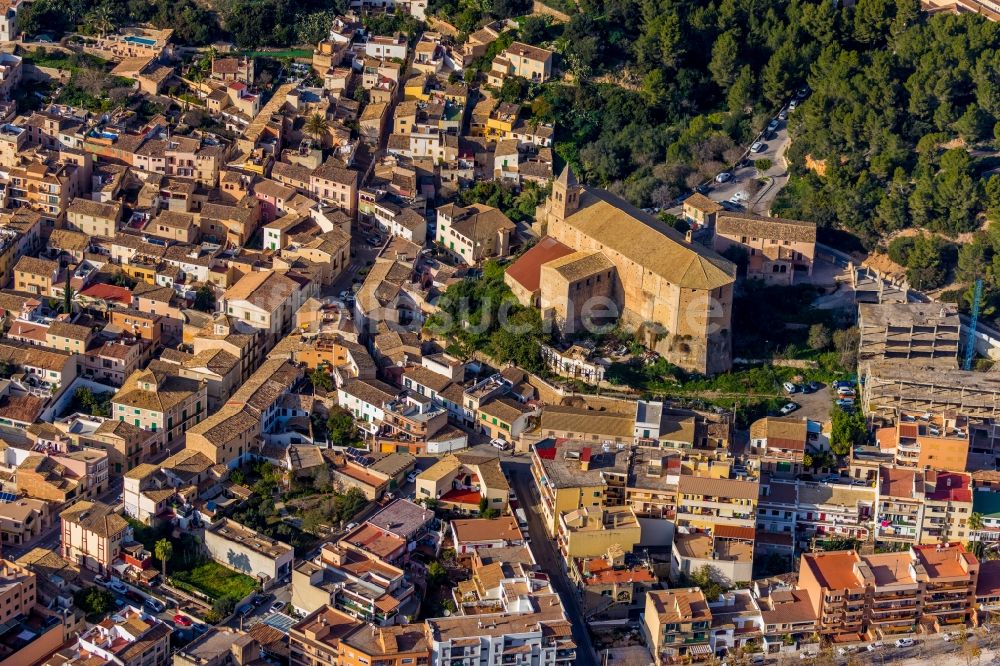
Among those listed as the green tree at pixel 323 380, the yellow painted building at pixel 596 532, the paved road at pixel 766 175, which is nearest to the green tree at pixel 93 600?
the green tree at pixel 323 380

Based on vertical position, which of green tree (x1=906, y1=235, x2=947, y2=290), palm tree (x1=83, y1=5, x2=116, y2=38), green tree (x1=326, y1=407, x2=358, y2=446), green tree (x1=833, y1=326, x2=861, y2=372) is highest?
palm tree (x1=83, y1=5, x2=116, y2=38)

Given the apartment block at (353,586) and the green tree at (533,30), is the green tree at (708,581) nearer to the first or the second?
the apartment block at (353,586)

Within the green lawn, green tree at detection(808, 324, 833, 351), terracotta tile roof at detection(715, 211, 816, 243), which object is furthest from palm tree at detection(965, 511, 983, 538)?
the green lawn

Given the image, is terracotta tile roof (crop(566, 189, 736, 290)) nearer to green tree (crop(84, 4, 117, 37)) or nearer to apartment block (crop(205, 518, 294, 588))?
apartment block (crop(205, 518, 294, 588))

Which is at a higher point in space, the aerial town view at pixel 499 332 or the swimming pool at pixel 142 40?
the swimming pool at pixel 142 40

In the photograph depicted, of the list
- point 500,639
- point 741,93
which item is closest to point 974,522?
point 500,639

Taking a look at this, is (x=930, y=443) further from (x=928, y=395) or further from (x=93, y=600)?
(x=93, y=600)

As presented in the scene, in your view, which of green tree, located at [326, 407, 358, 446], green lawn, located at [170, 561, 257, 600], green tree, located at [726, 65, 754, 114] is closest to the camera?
green lawn, located at [170, 561, 257, 600]
